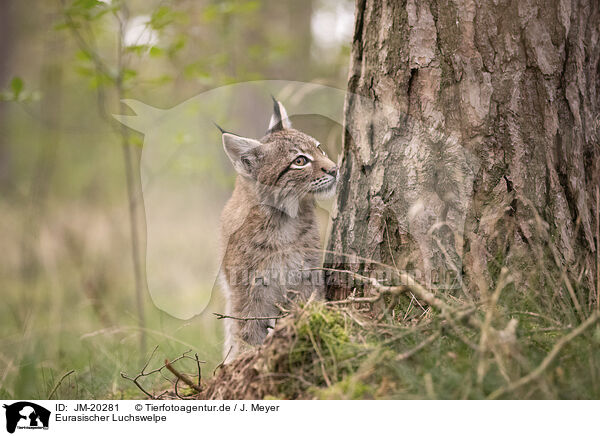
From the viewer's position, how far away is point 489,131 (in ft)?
7.97

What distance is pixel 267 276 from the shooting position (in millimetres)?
2844

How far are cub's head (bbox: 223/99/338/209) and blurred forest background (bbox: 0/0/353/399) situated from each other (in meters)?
0.74

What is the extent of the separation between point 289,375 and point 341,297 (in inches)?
34.9

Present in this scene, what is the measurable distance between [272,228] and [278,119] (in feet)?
2.13

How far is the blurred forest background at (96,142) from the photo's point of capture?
3498 millimetres

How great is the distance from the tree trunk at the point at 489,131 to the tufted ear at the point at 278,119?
1.78 ft

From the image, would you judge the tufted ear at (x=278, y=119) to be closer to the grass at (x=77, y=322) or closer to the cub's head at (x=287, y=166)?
the cub's head at (x=287, y=166)

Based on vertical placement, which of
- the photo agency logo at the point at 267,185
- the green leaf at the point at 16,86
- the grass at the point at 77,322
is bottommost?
the grass at the point at 77,322

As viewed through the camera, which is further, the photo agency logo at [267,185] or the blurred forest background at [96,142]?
the blurred forest background at [96,142]
